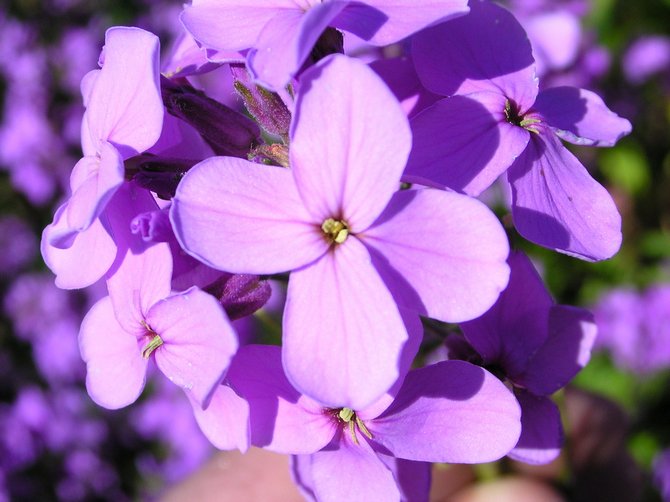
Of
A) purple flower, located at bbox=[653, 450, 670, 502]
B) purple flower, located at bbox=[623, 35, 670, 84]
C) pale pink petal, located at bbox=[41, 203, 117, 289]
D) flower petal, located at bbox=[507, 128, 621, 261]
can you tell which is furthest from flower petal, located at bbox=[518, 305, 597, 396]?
purple flower, located at bbox=[623, 35, 670, 84]

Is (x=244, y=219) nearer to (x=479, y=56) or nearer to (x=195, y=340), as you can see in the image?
(x=195, y=340)

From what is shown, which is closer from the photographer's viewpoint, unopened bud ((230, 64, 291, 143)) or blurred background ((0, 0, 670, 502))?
unopened bud ((230, 64, 291, 143))

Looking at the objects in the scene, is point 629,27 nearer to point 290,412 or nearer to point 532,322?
point 532,322

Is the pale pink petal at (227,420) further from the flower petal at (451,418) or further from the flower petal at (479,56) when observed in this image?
the flower petal at (479,56)

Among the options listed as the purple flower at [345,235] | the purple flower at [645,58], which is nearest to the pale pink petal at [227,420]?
the purple flower at [345,235]

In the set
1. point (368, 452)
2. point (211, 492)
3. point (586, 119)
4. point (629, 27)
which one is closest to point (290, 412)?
point (368, 452)

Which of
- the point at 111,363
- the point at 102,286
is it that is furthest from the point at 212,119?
the point at 102,286

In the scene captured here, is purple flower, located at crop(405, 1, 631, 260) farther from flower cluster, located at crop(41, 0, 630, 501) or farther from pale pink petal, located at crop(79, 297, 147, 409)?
pale pink petal, located at crop(79, 297, 147, 409)
